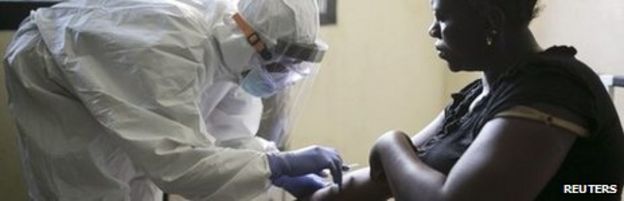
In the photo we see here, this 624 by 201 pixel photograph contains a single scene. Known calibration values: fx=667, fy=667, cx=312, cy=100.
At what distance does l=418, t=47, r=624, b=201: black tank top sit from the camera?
100 cm

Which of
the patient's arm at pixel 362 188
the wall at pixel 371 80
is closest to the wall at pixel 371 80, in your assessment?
the wall at pixel 371 80

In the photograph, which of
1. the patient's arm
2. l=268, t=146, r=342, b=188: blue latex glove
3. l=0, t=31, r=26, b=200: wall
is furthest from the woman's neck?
l=0, t=31, r=26, b=200: wall

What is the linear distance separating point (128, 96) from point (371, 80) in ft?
5.00

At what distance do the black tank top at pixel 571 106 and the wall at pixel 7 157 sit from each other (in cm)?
123

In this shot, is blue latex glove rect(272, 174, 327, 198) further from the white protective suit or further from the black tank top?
the black tank top

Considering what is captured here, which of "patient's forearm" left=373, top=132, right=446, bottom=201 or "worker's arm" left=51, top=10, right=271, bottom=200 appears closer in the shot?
"patient's forearm" left=373, top=132, right=446, bottom=201

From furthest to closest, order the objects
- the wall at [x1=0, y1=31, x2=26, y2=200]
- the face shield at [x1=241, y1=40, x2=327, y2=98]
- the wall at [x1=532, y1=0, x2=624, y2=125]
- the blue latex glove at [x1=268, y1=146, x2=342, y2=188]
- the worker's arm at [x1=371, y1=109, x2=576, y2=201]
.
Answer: the wall at [x1=532, y1=0, x2=624, y2=125], the wall at [x1=0, y1=31, x2=26, y2=200], the face shield at [x1=241, y1=40, x2=327, y2=98], the blue latex glove at [x1=268, y1=146, x2=342, y2=188], the worker's arm at [x1=371, y1=109, x2=576, y2=201]

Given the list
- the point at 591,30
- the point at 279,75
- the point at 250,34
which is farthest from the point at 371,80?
the point at 250,34

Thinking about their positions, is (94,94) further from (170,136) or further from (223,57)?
(223,57)

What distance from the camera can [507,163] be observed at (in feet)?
3.16

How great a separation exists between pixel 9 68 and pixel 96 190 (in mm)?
336

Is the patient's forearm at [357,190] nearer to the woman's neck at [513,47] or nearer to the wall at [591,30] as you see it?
the woman's neck at [513,47]

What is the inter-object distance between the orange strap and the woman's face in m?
0.46

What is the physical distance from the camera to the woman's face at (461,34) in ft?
3.62
